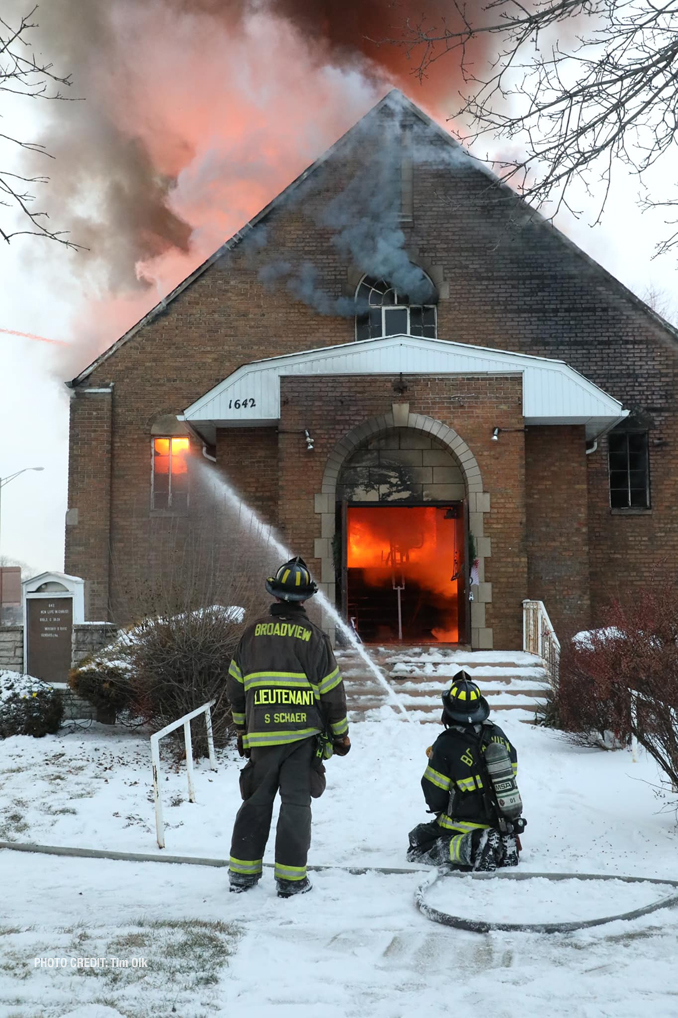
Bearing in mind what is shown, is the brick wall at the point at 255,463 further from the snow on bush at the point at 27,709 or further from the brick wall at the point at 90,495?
the snow on bush at the point at 27,709

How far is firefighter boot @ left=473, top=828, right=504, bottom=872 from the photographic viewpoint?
18.2 feet

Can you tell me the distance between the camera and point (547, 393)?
1542 cm

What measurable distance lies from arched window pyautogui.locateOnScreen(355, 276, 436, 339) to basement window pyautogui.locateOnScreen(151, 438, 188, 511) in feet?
14.1

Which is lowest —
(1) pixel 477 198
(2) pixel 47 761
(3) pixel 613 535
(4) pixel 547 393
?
(2) pixel 47 761

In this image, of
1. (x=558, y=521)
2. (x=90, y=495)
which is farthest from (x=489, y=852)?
(x=90, y=495)

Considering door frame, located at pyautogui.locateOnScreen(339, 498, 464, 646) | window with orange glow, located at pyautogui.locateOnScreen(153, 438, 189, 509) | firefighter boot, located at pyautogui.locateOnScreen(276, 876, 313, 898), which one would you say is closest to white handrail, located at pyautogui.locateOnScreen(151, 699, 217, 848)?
firefighter boot, located at pyautogui.locateOnScreen(276, 876, 313, 898)

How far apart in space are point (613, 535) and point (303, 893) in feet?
45.0

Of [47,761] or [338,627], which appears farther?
[338,627]

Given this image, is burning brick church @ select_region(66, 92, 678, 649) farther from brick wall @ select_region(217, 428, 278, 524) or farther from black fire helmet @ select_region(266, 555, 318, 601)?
black fire helmet @ select_region(266, 555, 318, 601)

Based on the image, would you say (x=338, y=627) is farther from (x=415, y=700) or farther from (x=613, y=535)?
(x=613, y=535)

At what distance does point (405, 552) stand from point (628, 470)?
6061 millimetres

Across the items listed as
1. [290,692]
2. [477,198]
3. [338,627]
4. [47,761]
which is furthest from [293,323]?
[290,692]

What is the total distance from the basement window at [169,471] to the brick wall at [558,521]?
22.1 feet

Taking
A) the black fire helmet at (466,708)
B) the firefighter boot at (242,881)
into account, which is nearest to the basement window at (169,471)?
the black fire helmet at (466,708)
